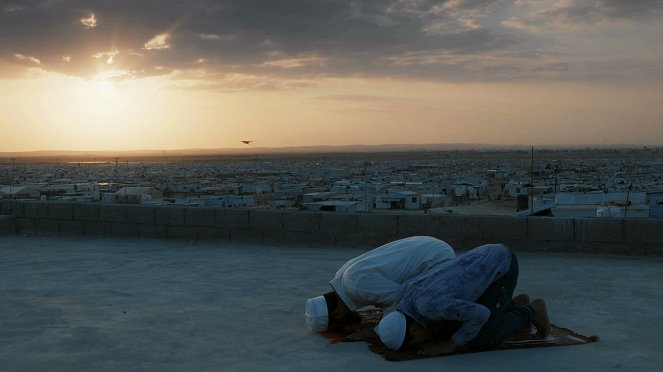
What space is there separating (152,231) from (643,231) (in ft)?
24.9

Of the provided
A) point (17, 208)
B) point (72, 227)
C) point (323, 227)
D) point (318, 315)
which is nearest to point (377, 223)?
point (323, 227)

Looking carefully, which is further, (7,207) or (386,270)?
(7,207)

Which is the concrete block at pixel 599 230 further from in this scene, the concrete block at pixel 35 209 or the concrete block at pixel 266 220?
the concrete block at pixel 35 209

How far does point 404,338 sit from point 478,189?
60.2m

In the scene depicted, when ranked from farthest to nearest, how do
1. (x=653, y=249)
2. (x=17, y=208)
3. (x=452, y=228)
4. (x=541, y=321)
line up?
(x=17, y=208), (x=452, y=228), (x=653, y=249), (x=541, y=321)

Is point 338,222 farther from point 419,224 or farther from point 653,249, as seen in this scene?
point 653,249

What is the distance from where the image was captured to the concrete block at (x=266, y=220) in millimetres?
10945

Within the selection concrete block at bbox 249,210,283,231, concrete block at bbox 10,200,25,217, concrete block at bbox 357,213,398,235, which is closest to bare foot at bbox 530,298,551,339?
concrete block at bbox 357,213,398,235

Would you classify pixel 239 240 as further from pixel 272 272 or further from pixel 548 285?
pixel 548 285

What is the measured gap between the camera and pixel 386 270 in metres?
5.28

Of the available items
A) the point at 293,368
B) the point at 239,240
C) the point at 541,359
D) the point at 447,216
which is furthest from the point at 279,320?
the point at 239,240

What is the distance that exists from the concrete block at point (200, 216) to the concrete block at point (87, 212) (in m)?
1.97

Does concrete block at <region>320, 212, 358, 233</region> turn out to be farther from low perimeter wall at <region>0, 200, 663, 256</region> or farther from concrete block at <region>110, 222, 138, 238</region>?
concrete block at <region>110, 222, 138, 238</region>

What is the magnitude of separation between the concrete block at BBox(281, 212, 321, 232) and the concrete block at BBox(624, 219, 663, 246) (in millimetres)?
4310
